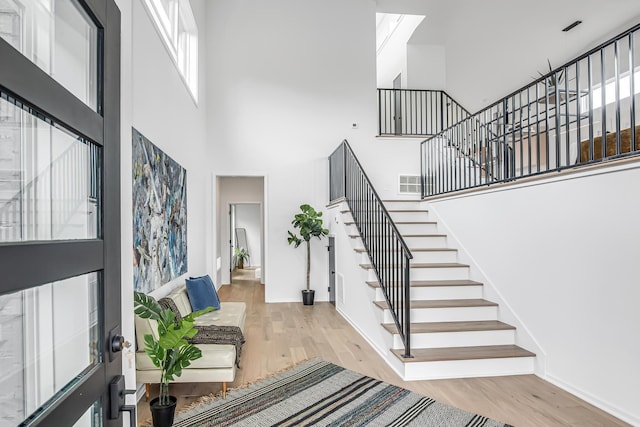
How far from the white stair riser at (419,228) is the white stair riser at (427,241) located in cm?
30

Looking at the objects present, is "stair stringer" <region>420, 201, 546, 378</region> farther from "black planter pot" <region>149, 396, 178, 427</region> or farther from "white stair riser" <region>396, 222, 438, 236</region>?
"black planter pot" <region>149, 396, 178, 427</region>

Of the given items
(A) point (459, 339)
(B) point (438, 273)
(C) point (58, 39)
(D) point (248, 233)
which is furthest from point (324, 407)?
(D) point (248, 233)

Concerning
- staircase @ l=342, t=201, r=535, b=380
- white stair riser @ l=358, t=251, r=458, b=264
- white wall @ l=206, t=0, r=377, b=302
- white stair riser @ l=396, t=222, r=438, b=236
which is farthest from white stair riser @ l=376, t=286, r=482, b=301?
white wall @ l=206, t=0, r=377, b=302

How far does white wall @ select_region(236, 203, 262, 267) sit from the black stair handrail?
7.39 metres

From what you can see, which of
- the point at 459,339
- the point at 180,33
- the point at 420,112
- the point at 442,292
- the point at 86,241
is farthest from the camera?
the point at 420,112

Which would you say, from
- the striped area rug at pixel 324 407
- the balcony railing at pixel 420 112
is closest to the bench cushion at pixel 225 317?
the striped area rug at pixel 324 407

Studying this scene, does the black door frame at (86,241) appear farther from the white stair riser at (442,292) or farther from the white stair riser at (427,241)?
the white stair riser at (427,241)

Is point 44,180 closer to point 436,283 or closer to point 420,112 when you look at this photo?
point 436,283

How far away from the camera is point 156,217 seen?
3.67 m

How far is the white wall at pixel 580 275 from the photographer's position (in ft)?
8.75

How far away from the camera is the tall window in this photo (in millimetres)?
→ 3917

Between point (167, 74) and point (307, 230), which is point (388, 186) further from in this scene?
point (167, 74)

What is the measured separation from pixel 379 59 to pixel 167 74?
7442mm

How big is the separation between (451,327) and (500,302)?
0.66m
